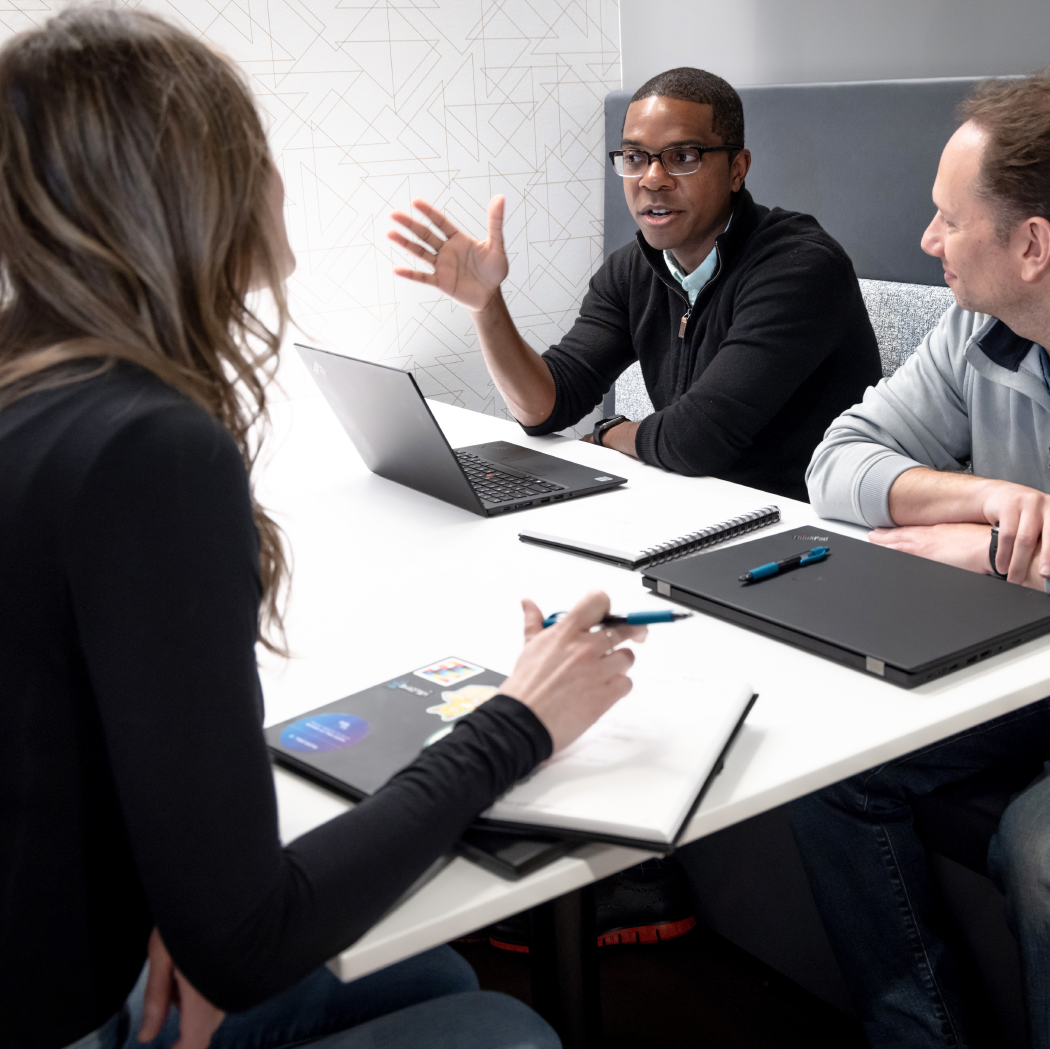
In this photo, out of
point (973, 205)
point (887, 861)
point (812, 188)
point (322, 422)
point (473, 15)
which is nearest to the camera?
point (887, 861)

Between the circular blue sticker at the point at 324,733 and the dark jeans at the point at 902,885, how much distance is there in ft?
2.06

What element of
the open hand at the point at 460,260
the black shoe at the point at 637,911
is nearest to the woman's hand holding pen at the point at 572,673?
the black shoe at the point at 637,911

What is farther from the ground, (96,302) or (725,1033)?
(96,302)

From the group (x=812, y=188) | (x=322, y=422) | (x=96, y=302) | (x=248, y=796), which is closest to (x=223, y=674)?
(x=248, y=796)

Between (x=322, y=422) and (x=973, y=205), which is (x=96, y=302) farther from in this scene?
(x=322, y=422)

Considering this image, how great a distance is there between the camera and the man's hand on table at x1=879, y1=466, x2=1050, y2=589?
A: 1190 millimetres

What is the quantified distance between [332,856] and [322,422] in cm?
158

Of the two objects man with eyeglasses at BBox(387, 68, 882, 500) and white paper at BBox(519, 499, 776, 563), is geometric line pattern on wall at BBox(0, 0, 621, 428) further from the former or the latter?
white paper at BBox(519, 499, 776, 563)

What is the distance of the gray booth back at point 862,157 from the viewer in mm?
2291

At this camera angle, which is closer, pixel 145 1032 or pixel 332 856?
pixel 332 856

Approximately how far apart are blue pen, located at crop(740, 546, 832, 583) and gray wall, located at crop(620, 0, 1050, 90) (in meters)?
1.37

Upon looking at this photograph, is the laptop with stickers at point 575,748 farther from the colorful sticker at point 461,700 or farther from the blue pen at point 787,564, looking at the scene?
the blue pen at point 787,564

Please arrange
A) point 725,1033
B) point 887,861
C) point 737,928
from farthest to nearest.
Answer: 1. point 737,928
2. point 725,1033
3. point 887,861

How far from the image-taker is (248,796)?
65cm
